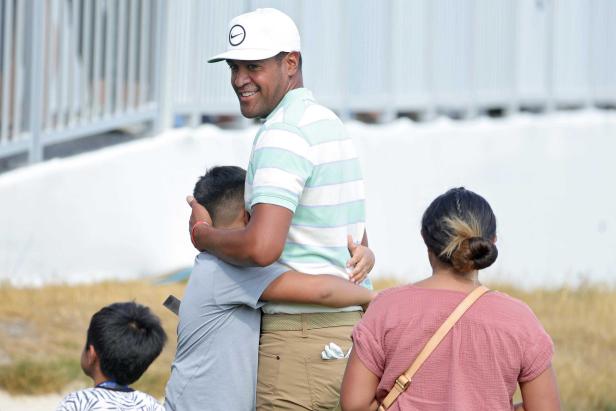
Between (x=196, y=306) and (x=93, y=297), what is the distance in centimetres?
453

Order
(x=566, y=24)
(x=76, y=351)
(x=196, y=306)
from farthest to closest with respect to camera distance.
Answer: (x=566, y=24)
(x=76, y=351)
(x=196, y=306)

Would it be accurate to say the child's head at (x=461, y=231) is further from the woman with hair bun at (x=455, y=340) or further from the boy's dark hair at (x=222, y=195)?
the boy's dark hair at (x=222, y=195)

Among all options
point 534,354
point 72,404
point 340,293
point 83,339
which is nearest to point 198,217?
point 340,293

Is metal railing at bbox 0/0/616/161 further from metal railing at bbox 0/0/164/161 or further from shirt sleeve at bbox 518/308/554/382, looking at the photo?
shirt sleeve at bbox 518/308/554/382

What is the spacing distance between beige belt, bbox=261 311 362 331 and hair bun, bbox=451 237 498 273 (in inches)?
19.9

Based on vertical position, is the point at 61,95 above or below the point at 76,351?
above

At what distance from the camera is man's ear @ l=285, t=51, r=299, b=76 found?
3736 millimetres

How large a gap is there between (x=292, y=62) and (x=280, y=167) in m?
0.45

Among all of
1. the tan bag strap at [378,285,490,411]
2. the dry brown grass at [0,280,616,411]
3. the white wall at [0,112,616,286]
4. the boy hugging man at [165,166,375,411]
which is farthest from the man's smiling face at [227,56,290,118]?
the white wall at [0,112,616,286]

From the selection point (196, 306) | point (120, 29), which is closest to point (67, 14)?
point (120, 29)

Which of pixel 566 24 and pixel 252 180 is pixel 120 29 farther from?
pixel 252 180

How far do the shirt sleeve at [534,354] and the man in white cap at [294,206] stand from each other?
0.61 meters

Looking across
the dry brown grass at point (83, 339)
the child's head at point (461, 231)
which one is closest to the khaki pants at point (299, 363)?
the child's head at point (461, 231)

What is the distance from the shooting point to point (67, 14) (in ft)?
29.6
